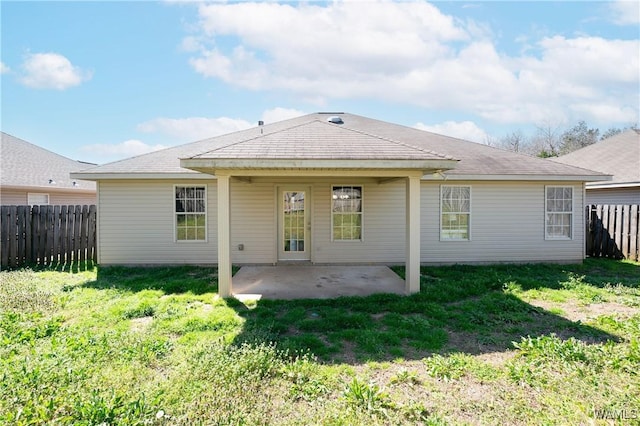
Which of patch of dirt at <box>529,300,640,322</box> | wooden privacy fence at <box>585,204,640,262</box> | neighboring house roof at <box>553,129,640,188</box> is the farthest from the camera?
neighboring house roof at <box>553,129,640,188</box>

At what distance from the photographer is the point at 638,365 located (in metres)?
3.81

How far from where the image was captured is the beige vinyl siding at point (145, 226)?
9.32m

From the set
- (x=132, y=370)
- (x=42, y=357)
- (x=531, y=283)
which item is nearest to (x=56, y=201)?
(x=42, y=357)

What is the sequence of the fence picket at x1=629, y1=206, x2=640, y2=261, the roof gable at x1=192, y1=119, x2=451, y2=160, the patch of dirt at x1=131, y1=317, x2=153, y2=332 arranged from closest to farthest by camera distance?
the patch of dirt at x1=131, y1=317, x2=153, y2=332 → the roof gable at x1=192, y1=119, x2=451, y2=160 → the fence picket at x1=629, y1=206, x2=640, y2=261

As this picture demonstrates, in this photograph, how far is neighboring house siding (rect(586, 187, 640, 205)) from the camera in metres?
12.1

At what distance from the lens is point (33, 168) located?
14367 millimetres

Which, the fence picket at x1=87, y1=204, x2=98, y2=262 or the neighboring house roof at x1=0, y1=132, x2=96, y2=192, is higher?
the neighboring house roof at x1=0, y1=132, x2=96, y2=192

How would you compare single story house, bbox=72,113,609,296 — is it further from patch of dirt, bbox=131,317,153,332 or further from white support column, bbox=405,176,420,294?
patch of dirt, bbox=131,317,153,332

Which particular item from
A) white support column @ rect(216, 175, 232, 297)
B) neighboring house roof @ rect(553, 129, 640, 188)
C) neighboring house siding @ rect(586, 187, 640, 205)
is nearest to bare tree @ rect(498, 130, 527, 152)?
neighboring house roof @ rect(553, 129, 640, 188)

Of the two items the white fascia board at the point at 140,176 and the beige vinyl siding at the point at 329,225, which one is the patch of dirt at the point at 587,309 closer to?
the beige vinyl siding at the point at 329,225

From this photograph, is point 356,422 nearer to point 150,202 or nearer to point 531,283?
point 531,283

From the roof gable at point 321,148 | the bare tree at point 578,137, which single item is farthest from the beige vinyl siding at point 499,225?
the bare tree at point 578,137

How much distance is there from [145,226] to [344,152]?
250 inches

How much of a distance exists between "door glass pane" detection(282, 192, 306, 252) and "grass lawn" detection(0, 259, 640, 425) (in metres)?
3.56
